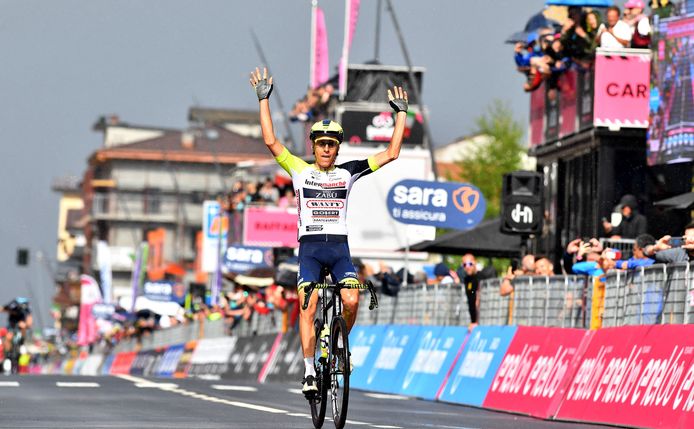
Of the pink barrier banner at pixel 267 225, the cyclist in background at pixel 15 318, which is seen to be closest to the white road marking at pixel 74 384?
the cyclist in background at pixel 15 318

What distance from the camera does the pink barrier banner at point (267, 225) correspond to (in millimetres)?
59000

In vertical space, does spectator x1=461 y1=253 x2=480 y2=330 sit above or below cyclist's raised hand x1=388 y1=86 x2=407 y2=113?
below

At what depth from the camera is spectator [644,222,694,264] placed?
1642 cm

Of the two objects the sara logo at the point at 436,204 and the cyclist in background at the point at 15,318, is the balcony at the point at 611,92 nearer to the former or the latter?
the sara logo at the point at 436,204

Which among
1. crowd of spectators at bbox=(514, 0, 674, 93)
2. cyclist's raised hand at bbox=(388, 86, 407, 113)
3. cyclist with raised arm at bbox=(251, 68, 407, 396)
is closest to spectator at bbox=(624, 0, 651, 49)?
crowd of spectators at bbox=(514, 0, 674, 93)

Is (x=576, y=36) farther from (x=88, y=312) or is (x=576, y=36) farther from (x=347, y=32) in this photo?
(x=88, y=312)

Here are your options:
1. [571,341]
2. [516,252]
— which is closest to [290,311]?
[516,252]

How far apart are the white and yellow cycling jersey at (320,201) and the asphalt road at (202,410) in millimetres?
1486

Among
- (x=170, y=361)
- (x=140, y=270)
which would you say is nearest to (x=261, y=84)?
(x=170, y=361)

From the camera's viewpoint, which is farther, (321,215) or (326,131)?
(321,215)

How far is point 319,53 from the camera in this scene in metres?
65.4

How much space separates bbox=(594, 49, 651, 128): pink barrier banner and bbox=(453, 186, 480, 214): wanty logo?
7.56 feet

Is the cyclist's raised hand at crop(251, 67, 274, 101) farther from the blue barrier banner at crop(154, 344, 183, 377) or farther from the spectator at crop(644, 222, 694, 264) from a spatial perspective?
the blue barrier banner at crop(154, 344, 183, 377)

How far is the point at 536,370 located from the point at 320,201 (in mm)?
5805
